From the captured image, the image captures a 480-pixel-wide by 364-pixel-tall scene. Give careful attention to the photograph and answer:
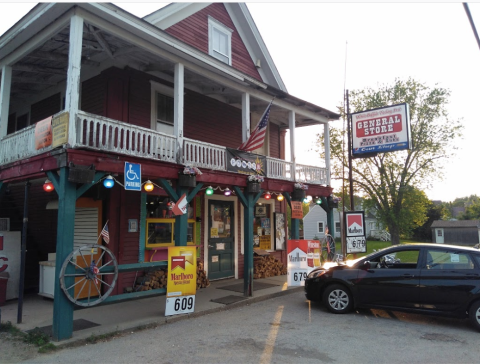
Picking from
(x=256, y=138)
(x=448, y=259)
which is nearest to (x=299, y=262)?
(x=256, y=138)

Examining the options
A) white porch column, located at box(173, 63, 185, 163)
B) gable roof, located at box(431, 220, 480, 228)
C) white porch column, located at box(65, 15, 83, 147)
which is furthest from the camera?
gable roof, located at box(431, 220, 480, 228)

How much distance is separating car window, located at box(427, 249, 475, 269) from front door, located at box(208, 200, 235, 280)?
21.5 feet

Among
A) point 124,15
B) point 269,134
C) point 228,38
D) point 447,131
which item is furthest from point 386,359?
point 447,131

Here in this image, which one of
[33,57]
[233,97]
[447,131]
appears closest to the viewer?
[33,57]

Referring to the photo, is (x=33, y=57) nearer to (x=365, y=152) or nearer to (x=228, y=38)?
(x=228, y=38)

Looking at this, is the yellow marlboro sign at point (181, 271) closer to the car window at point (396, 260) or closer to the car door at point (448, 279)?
the car window at point (396, 260)

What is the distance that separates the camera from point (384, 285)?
24.3ft

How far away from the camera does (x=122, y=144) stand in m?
8.96

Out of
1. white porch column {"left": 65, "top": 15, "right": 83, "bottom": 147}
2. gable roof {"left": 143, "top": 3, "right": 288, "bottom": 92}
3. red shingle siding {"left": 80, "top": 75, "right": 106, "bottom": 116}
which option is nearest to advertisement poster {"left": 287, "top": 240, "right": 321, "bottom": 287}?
red shingle siding {"left": 80, "top": 75, "right": 106, "bottom": 116}

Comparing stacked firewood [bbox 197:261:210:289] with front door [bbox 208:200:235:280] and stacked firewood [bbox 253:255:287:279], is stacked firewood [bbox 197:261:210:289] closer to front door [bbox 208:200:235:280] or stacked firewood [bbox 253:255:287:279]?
front door [bbox 208:200:235:280]

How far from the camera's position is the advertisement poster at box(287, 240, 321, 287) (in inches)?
398

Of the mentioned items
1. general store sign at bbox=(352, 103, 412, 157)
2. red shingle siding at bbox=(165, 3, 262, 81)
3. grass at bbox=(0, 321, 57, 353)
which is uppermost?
red shingle siding at bbox=(165, 3, 262, 81)

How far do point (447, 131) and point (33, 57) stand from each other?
26705 mm

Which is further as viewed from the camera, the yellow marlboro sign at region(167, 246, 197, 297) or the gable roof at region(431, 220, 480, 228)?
the gable roof at region(431, 220, 480, 228)
